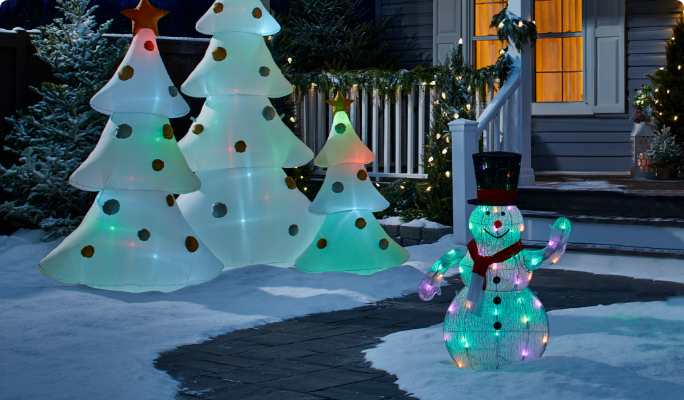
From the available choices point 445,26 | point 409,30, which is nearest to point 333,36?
point 409,30

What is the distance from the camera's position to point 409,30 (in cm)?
1189

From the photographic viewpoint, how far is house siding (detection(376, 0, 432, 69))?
1177 cm

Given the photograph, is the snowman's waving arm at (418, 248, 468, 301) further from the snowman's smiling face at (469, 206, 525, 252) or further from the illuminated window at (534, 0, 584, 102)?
the illuminated window at (534, 0, 584, 102)

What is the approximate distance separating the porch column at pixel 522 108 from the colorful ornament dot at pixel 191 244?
3.75 m

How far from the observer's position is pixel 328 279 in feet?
Answer: 19.4

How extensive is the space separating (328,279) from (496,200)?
8.74 feet

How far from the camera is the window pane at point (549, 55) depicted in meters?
10.9

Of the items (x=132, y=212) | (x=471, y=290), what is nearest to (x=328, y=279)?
(x=132, y=212)

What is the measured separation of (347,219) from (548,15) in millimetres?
6246

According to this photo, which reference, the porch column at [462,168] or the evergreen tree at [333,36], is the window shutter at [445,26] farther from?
the porch column at [462,168]

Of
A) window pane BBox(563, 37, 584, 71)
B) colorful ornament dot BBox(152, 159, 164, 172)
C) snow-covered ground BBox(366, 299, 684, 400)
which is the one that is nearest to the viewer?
snow-covered ground BBox(366, 299, 684, 400)

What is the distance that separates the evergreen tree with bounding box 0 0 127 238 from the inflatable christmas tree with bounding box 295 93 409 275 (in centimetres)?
274

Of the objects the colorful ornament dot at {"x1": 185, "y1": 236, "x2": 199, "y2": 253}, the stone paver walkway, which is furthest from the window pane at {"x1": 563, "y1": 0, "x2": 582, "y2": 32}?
the colorful ornament dot at {"x1": 185, "y1": 236, "x2": 199, "y2": 253}

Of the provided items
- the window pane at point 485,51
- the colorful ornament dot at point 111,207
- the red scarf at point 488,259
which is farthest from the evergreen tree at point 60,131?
the window pane at point 485,51
